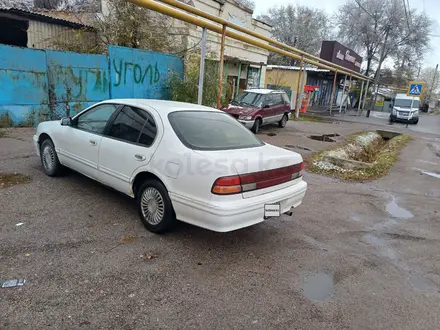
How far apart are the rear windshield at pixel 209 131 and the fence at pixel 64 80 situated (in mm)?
7021

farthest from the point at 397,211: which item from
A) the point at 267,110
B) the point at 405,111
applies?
the point at 405,111

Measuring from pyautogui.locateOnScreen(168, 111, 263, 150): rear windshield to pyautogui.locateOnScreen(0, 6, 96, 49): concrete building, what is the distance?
32.7 feet

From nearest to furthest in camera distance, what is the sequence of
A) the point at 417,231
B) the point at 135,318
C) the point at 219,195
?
the point at 135,318
the point at 219,195
the point at 417,231

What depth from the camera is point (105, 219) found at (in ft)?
13.9

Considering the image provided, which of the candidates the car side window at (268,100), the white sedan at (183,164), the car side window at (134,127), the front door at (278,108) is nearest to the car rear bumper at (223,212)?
the white sedan at (183,164)

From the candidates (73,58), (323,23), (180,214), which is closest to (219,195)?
(180,214)

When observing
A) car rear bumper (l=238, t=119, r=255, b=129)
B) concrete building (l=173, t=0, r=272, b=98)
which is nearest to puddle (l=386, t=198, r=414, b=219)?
car rear bumper (l=238, t=119, r=255, b=129)

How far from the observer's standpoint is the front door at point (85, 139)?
4.55 meters

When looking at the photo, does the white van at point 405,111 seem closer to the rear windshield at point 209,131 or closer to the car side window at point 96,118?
the rear windshield at point 209,131

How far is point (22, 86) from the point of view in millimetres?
8984

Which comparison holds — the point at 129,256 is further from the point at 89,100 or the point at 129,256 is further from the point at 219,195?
the point at 89,100

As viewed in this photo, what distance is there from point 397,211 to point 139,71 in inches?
378

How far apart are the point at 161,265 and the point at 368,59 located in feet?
164

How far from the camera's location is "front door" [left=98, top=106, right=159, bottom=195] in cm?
392
